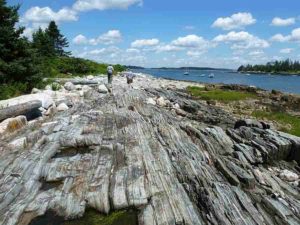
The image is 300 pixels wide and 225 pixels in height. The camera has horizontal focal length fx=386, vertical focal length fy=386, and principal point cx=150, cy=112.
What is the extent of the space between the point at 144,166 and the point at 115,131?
4.33 meters

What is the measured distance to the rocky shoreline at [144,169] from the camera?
1016cm

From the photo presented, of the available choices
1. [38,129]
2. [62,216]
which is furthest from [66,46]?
[62,216]

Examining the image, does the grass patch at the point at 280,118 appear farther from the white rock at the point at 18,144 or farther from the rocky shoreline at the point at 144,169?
the white rock at the point at 18,144

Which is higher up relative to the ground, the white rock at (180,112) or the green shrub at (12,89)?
the green shrub at (12,89)

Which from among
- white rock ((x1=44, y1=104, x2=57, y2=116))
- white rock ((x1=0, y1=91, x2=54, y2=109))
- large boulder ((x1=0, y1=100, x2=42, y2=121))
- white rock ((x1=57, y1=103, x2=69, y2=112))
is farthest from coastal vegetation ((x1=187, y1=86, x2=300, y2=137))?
large boulder ((x1=0, y1=100, x2=42, y2=121))

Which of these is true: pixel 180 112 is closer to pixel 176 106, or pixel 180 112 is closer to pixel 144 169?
pixel 176 106

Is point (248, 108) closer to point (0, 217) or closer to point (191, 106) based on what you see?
point (191, 106)

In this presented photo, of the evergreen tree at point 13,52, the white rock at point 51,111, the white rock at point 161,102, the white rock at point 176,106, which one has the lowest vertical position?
the white rock at point 176,106

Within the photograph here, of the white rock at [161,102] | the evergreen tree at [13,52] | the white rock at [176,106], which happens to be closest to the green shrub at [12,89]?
the evergreen tree at [13,52]

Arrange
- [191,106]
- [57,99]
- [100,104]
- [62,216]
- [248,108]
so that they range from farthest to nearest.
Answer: [248,108]
[191,106]
[57,99]
[100,104]
[62,216]

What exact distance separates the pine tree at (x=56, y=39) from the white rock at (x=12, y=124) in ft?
232

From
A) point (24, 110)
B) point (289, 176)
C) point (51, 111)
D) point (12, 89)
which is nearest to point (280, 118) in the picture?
point (289, 176)

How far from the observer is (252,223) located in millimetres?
9430

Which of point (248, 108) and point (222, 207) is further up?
point (222, 207)
